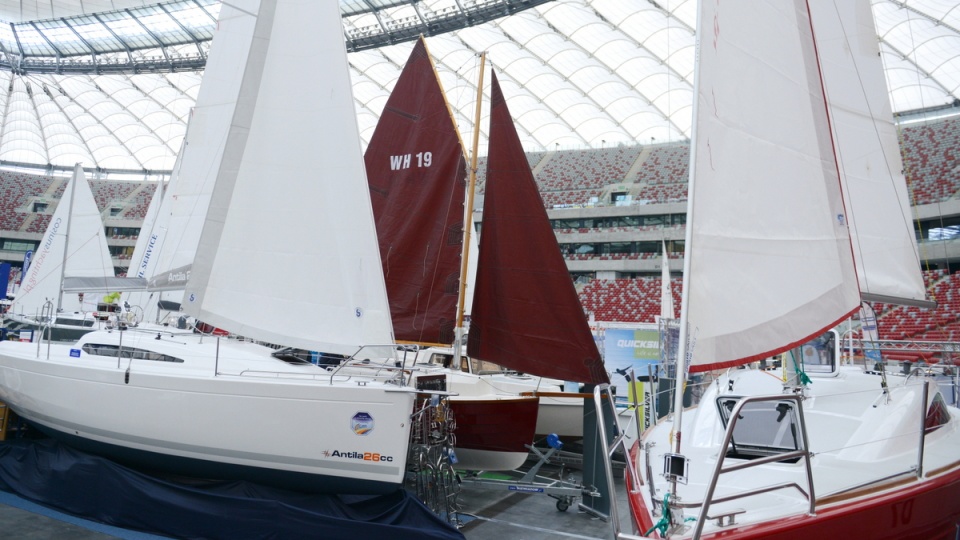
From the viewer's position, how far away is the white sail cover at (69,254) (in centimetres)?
1596

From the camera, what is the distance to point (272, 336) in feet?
20.4

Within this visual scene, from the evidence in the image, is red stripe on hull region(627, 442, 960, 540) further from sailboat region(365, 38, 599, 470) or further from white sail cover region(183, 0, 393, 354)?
sailboat region(365, 38, 599, 470)

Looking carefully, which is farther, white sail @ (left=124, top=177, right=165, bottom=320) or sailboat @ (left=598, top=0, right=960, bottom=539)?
white sail @ (left=124, top=177, right=165, bottom=320)

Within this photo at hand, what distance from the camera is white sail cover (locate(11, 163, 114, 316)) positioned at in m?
16.0

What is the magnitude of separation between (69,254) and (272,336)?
1495 centimetres

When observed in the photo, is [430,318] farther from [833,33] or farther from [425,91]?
[833,33]

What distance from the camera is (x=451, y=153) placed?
10539mm

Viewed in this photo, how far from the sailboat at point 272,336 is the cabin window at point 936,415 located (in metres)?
3.70

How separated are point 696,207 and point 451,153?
764 centimetres

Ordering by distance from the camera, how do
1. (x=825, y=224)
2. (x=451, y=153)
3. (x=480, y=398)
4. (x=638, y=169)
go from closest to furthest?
(x=825, y=224)
(x=480, y=398)
(x=451, y=153)
(x=638, y=169)

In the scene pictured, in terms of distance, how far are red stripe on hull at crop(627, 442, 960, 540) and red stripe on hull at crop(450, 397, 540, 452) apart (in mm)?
4378

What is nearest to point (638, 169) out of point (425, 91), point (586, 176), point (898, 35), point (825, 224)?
point (586, 176)

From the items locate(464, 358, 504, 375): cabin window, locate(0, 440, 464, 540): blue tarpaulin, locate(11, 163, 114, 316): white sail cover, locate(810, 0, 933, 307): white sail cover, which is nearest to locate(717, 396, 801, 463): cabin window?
Result: locate(810, 0, 933, 307): white sail cover

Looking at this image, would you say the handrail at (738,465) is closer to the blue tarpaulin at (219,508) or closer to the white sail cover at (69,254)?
the blue tarpaulin at (219,508)
